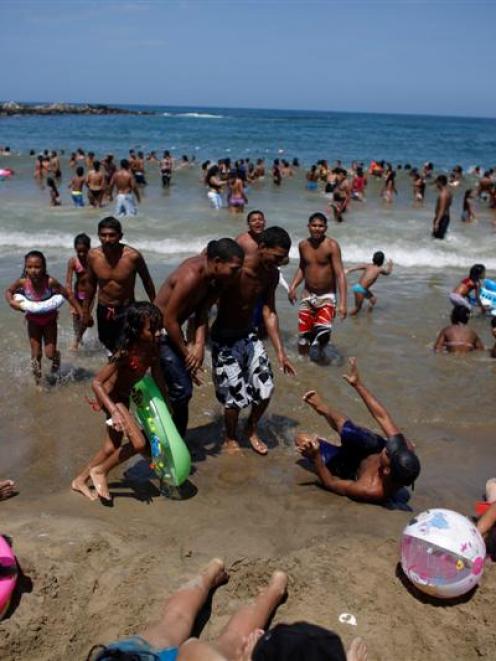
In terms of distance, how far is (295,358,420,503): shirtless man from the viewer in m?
3.84

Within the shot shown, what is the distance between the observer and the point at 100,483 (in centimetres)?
404

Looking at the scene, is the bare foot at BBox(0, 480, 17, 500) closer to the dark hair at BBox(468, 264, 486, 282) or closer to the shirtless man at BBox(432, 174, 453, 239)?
the dark hair at BBox(468, 264, 486, 282)

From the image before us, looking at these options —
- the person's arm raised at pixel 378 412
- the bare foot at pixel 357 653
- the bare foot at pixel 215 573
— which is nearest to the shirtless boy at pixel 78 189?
the person's arm raised at pixel 378 412

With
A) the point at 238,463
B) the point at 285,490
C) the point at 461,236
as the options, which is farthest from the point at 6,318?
the point at 461,236

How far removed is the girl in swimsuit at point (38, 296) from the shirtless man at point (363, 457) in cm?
275

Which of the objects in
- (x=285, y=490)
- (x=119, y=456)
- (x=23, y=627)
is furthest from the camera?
(x=285, y=490)

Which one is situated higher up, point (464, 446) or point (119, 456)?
point (119, 456)

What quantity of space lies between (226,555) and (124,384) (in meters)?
1.26

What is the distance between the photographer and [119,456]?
4.09 metres

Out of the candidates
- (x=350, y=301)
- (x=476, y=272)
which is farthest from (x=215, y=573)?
(x=350, y=301)

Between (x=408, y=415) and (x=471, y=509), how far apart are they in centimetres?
167

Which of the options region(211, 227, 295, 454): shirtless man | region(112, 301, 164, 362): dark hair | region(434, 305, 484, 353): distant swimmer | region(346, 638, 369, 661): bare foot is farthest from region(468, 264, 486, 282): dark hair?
region(346, 638, 369, 661): bare foot

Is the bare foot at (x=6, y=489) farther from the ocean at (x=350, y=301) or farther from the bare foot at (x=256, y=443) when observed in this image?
the bare foot at (x=256, y=443)

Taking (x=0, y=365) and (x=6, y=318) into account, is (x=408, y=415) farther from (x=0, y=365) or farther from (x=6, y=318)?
(x=6, y=318)
